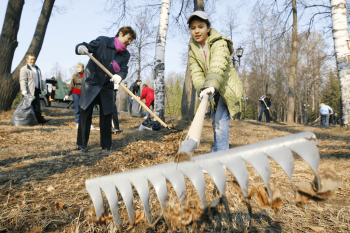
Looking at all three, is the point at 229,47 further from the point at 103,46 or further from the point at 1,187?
the point at 1,187

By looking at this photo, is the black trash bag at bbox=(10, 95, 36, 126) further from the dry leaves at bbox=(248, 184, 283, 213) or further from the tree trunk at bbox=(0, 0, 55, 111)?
the dry leaves at bbox=(248, 184, 283, 213)

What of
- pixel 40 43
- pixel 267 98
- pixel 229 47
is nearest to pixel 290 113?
pixel 267 98

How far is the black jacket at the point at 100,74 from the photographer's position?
3834 millimetres

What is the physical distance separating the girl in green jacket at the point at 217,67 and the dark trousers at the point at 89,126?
2145mm

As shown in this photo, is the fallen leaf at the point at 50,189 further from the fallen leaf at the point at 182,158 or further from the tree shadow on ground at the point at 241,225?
the fallen leaf at the point at 182,158

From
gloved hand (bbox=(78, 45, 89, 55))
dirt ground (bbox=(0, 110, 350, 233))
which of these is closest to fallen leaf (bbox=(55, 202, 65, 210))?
dirt ground (bbox=(0, 110, 350, 233))

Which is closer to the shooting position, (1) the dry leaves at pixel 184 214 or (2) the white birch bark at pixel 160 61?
(1) the dry leaves at pixel 184 214

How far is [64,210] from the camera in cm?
179

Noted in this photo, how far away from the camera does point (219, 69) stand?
2.30m

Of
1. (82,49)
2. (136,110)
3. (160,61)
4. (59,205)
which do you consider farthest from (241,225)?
(136,110)

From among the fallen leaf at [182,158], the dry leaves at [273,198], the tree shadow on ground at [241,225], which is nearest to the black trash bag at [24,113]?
the tree shadow on ground at [241,225]

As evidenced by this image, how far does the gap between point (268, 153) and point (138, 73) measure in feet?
74.7

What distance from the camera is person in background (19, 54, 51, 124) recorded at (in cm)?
626

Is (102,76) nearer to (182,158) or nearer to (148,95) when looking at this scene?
(182,158)
